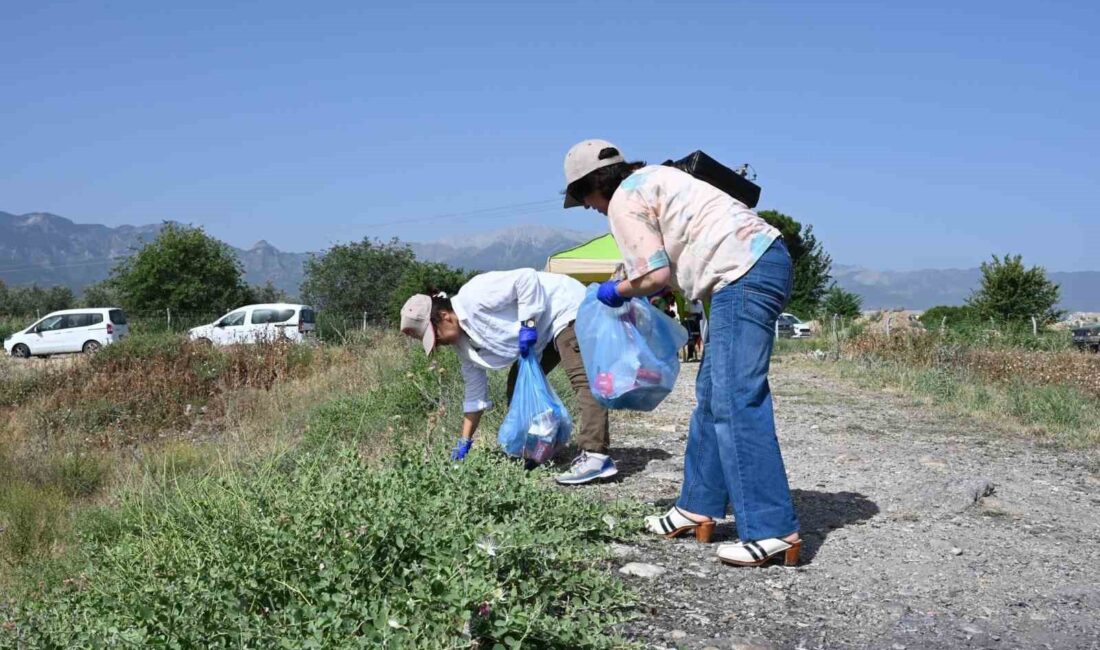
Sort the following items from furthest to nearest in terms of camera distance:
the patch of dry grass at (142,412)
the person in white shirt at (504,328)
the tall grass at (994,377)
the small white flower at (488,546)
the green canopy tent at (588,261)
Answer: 1. the green canopy tent at (588,261)
2. the tall grass at (994,377)
3. the patch of dry grass at (142,412)
4. the person in white shirt at (504,328)
5. the small white flower at (488,546)

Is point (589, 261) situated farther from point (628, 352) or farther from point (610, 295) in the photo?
point (610, 295)

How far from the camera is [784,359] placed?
17000mm

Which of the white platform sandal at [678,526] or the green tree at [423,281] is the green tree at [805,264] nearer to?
the green tree at [423,281]

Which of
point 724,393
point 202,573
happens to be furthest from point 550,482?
point 202,573

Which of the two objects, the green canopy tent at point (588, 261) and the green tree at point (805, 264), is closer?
the green canopy tent at point (588, 261)

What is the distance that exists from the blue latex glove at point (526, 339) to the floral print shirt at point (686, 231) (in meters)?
1.58

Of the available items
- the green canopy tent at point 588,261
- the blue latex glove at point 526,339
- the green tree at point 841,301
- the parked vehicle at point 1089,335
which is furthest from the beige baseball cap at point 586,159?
the green tree at point 841,301

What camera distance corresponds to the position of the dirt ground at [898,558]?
9.57 feet

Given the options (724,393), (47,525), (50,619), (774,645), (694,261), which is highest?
(694,261)

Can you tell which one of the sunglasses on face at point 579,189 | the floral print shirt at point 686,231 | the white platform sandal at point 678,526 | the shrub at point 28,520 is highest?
the sunglasses on face at point 579,189

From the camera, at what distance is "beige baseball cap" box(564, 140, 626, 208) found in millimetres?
3678

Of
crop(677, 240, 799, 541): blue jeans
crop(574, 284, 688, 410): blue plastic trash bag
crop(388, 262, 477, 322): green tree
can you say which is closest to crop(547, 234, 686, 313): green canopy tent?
crop(388, 262, 477, 322): green tree

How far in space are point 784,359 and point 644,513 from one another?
43.9 feet

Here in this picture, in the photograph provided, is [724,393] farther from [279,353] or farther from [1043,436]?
[279,353]
